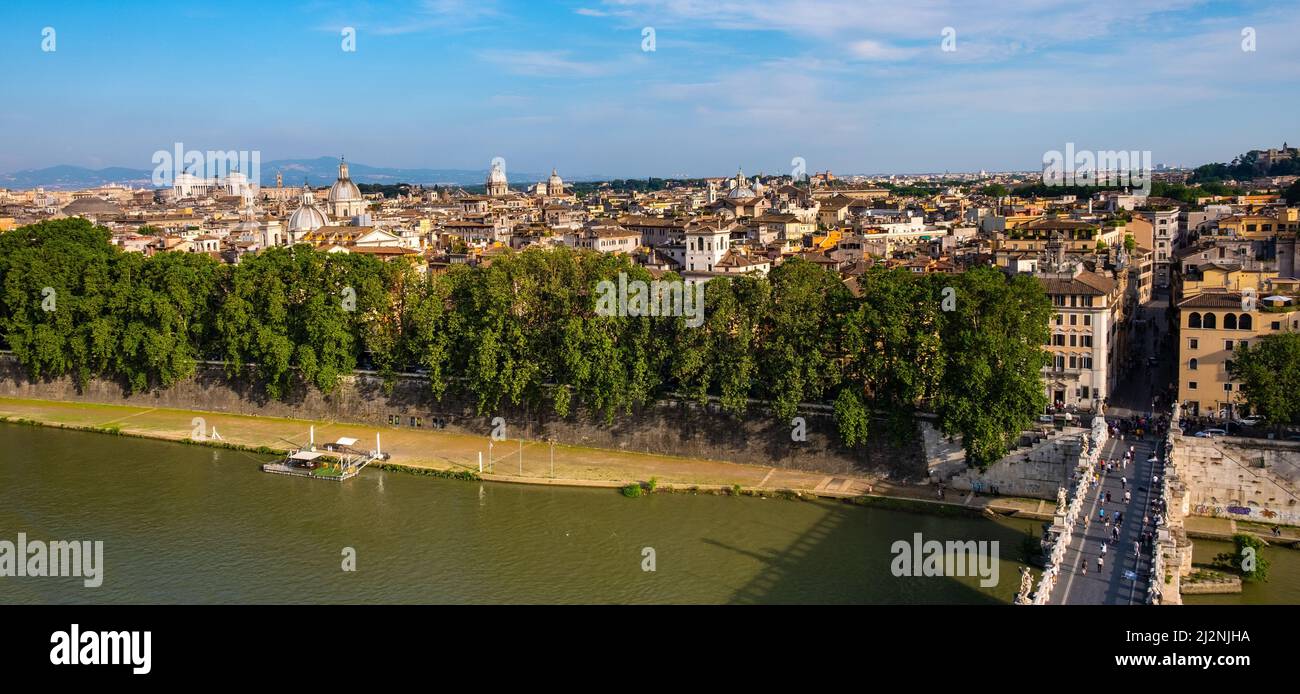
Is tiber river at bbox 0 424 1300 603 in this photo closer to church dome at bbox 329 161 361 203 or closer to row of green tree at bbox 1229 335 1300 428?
row of green tree at bbox 1229 335 1300 428

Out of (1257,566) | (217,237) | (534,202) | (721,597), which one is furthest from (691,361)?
(534,202)

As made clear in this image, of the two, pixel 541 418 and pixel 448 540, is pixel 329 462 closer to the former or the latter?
pixel 541 418

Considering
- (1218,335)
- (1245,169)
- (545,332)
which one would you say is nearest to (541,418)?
(545,332)

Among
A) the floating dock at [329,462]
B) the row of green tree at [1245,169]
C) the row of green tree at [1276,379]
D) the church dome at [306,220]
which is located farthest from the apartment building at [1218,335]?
the row of green tree at [1245,169]

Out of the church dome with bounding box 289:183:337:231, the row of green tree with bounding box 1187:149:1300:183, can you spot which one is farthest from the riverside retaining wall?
the row of green tree with bounding box 1187:149:1300:183

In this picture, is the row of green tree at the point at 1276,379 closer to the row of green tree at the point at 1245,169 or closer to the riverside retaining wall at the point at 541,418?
the riverside retaining wall at the point at 541,418

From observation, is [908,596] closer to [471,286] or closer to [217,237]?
[471,286]
